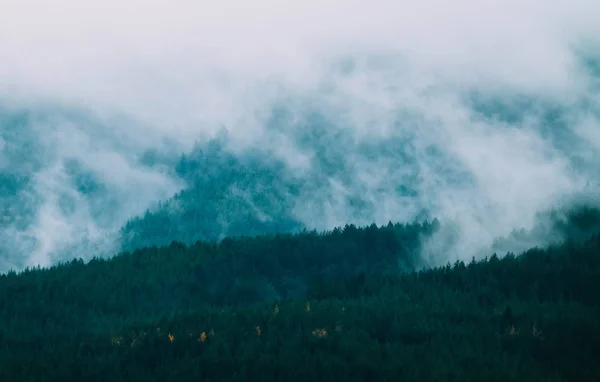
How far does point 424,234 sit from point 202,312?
9565 cm

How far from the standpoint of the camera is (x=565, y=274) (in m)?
117

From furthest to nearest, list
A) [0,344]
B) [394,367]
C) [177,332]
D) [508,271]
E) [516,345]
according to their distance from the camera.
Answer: [508,271] < [0,344] < [177,332] < [516,345] < [394,367]

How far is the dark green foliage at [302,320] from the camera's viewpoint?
80.4m

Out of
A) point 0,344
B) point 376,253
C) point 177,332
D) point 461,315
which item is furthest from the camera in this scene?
point 376,253

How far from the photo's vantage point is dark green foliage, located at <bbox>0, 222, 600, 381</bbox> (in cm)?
8038

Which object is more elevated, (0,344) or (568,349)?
(0,344)

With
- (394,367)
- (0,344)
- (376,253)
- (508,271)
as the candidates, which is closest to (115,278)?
(0,344)

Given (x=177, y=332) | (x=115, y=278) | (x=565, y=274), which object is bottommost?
(x=177, y=332)

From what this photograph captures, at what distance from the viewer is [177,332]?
94938mm

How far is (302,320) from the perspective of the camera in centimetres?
9788

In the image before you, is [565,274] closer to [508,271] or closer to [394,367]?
[508,271]

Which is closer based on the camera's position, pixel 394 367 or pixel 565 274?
pixel 394 367

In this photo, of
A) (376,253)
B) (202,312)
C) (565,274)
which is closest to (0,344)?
(202,312)

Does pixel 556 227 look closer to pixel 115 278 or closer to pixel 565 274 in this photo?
pixel 565 274
